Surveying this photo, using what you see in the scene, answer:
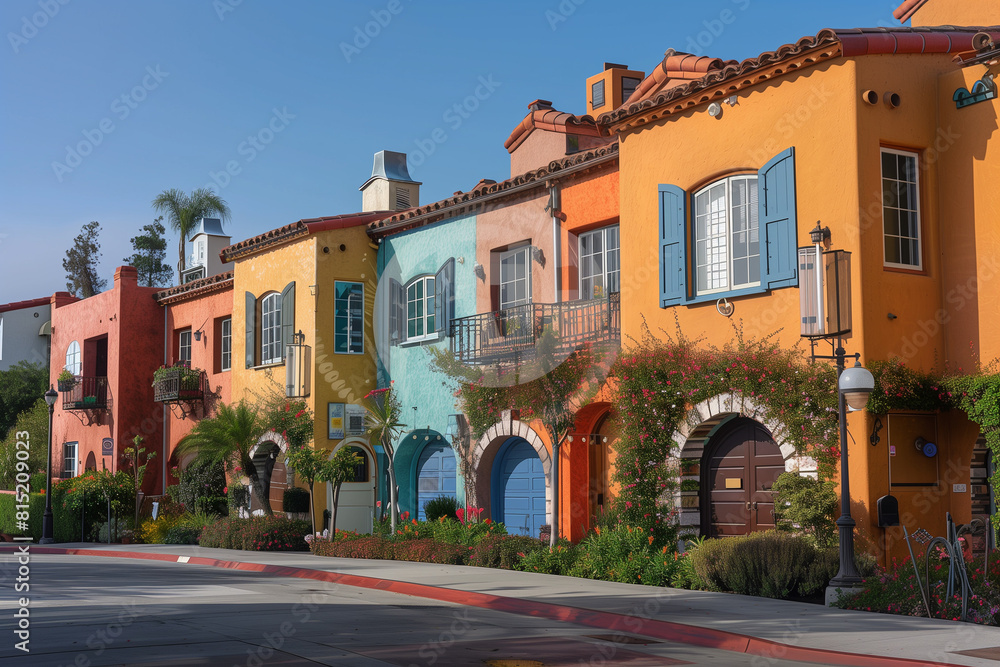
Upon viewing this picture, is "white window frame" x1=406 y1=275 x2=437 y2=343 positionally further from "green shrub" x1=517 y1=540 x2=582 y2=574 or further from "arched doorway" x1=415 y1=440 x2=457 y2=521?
"green shrub" x1=517 y1=540 x2=582 y2=574

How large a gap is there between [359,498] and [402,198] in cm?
958

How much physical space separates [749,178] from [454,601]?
22.4 feet

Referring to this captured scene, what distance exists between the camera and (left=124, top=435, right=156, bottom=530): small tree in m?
26.7

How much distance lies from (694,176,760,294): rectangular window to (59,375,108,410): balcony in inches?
830

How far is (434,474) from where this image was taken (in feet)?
69.3

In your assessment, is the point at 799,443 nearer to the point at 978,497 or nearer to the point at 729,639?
the point at 978,497

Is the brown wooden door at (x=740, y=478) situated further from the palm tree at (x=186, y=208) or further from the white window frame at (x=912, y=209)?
the palm tree at (x=186, y=208)

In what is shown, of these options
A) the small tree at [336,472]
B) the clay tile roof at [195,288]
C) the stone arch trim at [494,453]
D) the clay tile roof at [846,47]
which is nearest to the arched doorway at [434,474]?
the stone arch trim at [494,453]

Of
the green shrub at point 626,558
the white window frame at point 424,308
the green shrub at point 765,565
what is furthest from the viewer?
the white window frame at point 424,308

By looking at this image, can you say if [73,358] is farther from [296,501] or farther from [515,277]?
[515,277]

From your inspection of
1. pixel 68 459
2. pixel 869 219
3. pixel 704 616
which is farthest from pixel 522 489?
pixel 68 459

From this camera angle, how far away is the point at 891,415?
40.6 feet

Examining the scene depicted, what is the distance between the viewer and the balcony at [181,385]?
2716 cm

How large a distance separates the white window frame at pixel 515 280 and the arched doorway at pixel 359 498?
5.33 meters
